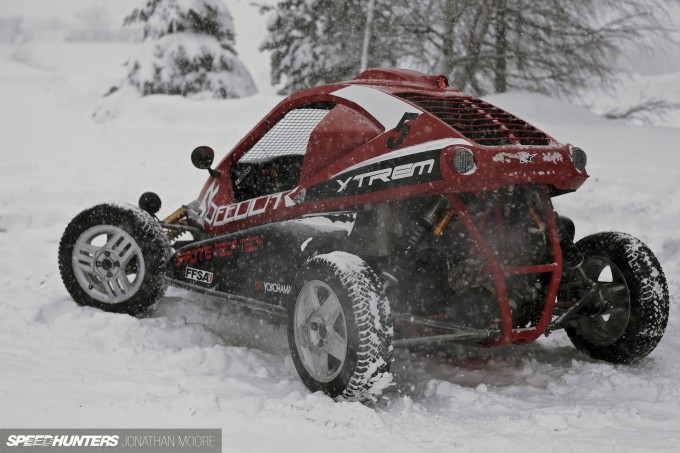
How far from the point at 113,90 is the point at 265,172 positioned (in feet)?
57.9

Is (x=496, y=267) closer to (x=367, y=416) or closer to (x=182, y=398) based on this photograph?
(x=367, y=416)

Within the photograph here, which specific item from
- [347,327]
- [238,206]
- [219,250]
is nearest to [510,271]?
[347,327]

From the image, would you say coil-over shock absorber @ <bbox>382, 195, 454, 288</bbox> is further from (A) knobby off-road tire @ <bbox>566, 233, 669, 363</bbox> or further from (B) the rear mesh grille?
(A) knobby off-road tire @ <bbox>566, 233, 669, 363</bbox>

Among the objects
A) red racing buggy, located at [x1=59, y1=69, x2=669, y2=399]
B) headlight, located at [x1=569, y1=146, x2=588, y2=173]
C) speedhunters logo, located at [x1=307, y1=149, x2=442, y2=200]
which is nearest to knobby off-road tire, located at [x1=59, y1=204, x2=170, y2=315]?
red racing buggy, located at [x1=59, y1=69, x2=669, y2=399]

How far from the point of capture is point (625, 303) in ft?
14.8

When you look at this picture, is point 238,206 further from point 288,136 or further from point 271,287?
point 271,287

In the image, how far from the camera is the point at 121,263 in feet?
17.9

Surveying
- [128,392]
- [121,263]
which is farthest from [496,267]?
[121,263]

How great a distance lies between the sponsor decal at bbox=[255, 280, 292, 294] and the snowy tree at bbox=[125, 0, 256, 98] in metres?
17.1

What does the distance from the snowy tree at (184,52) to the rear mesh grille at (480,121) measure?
1747 cm

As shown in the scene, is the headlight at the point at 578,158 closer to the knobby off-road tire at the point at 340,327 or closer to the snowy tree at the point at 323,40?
the knobby off-road tire at the point at 340,327

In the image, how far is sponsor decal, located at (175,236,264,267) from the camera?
15.5ft

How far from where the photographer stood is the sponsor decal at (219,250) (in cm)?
473

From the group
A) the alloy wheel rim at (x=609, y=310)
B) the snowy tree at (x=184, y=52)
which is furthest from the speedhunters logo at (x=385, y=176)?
the snowy tree at (x=184, y=52)
